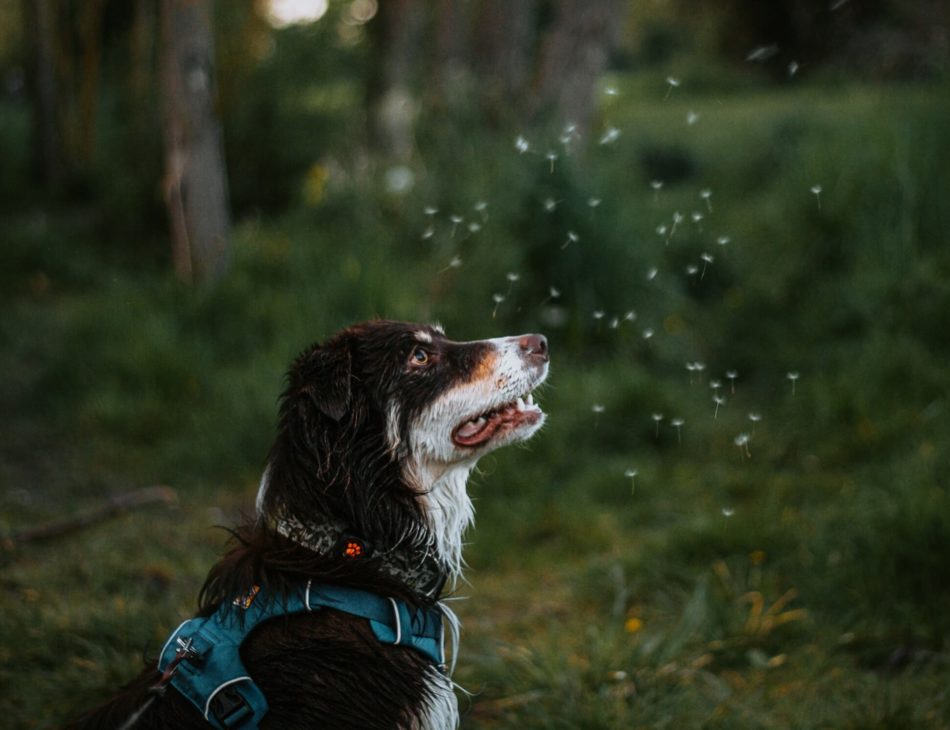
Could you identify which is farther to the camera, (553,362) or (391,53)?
(391,53)

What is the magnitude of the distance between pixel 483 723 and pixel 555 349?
3.69 meters

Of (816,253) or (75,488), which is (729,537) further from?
(75,488)

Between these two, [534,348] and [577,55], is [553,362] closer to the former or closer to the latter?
[577,55]

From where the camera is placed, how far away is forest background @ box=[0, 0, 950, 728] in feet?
12.4

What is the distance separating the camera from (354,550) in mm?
2594

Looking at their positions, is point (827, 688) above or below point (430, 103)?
below

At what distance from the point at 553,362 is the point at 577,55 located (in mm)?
3388

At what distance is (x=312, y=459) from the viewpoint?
2.64m

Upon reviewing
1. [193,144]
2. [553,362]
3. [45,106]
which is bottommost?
[553,362]

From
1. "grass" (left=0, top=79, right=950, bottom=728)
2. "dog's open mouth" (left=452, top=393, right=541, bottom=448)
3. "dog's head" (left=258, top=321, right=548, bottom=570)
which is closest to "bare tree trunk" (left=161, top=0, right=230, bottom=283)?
"grass" (left=0, top=79, right=950, bottom=728)

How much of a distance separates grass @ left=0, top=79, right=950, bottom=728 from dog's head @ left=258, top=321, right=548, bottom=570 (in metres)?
1.12

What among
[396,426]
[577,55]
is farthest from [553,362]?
[396,426]

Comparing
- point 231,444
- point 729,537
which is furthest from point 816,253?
point 231,444

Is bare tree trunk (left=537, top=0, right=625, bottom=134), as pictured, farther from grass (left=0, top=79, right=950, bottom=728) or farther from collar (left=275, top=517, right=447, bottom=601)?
collar (left=275, top=517, right=447, bottom=601)
